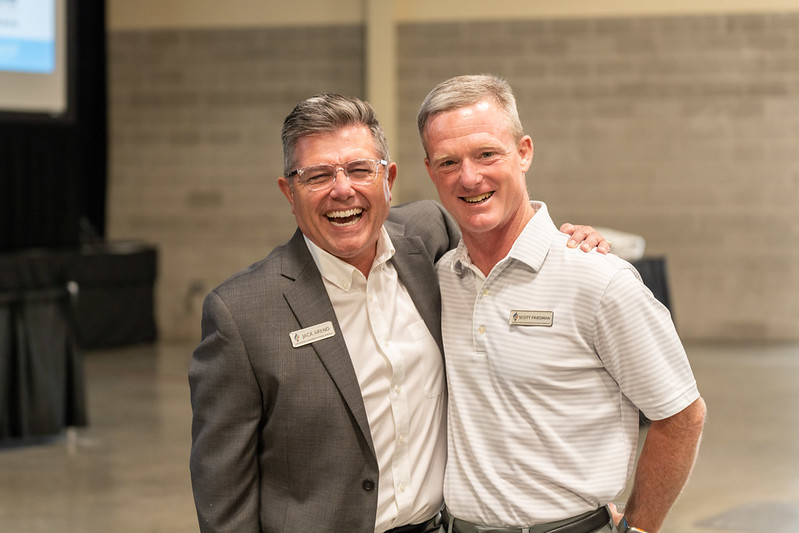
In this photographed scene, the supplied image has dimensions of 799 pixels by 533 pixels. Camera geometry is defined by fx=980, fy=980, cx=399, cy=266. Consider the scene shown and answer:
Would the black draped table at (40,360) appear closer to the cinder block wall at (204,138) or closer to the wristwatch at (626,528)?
the cinder block wall at (204,138)

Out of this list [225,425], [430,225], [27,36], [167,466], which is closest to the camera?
[225,425]

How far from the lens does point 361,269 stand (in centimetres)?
199

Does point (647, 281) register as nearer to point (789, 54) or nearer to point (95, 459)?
point (95, 459)

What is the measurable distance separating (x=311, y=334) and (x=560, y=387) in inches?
18.8

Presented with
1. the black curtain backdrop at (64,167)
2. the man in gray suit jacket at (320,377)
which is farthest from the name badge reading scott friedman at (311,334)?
the black curtain backdrop at (64,167)

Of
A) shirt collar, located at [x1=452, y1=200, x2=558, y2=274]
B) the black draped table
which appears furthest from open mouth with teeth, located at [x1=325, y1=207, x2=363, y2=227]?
the black draped table

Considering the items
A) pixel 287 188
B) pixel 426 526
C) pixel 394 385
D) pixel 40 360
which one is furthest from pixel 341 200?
pixel 40 360

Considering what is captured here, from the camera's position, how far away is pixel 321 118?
1834mm

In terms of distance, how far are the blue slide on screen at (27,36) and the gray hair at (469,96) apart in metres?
6.47

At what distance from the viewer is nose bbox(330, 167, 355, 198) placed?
72.7 inches

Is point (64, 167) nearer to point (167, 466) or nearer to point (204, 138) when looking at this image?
point (204, 138)

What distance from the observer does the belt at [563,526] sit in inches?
71.9

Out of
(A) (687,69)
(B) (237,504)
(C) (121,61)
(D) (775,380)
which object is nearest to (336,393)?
(B) (237,504)

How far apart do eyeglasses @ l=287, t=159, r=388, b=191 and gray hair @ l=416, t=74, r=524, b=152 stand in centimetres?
12
